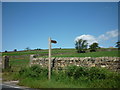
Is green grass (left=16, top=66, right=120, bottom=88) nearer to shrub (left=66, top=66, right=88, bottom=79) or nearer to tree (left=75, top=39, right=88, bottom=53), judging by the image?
shrub (left=66, top=66, right=88, bottom=79)

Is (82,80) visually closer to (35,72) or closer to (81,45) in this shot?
(35,72)

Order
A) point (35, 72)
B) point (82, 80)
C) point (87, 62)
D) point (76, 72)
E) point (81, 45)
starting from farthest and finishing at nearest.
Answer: point (81, 45) → point (35, 72) → point (87, 62) → point (76, 72) → point (82, 80)

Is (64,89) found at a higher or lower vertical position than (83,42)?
lower

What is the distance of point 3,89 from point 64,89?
3285 millimetres

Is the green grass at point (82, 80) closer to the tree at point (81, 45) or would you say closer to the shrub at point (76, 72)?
the shrub at point (76, 72)

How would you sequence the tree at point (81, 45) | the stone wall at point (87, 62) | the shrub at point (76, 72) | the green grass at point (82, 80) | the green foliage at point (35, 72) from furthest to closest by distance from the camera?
the tree at point (81, 45), the green foliage at point (35, 72), the stone wall at point (87, 62), the shrub at point (76, 72), the green grass at point (82, 80)

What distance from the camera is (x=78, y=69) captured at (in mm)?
11008

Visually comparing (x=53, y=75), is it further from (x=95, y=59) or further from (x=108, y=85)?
(x=108, y=85)

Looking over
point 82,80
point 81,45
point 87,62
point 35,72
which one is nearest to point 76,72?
point 82,80

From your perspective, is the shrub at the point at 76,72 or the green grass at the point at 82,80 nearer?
the green grass at the point at 82,80

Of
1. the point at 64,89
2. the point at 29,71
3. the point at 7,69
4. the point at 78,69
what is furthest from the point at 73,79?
the point at 7,69

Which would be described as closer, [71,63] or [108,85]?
[108,85]

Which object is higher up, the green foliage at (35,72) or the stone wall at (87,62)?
the stone wall at (87,62)

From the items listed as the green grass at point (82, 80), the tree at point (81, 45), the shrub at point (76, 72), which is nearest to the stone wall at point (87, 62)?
the green grass at point (82, 80)
